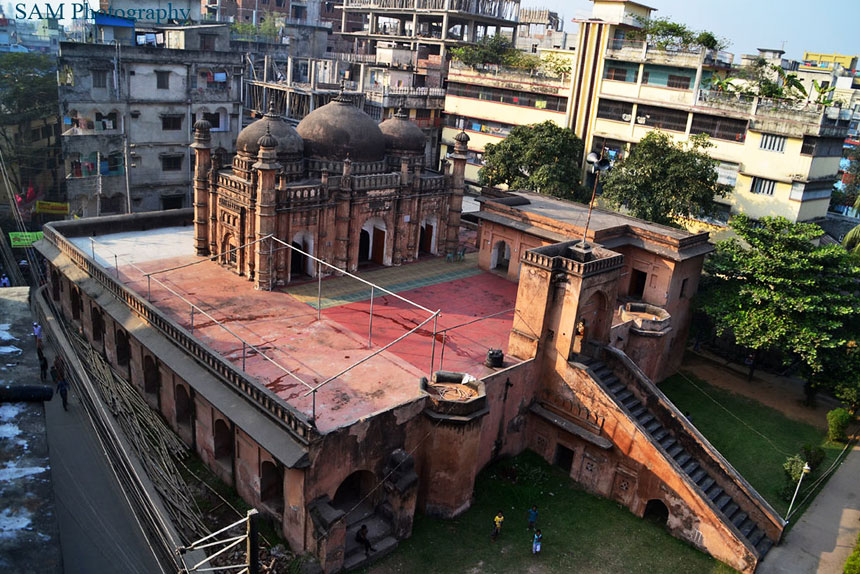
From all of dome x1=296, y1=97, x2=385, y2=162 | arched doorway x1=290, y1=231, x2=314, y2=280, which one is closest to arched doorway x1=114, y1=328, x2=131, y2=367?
arched doorway x1=290, y1=231, x2=314, y2=280

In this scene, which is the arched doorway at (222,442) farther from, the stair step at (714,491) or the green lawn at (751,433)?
the green lawn at (751,433)

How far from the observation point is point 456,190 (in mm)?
36875

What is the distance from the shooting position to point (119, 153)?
151ft

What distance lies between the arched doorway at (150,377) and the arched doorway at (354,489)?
875cm

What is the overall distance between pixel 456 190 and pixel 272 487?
20257 millimetres

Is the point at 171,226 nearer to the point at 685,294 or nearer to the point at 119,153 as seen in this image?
the point at 119,153

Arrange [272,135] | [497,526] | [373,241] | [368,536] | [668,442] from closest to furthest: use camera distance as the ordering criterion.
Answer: [368,536] < [497,526] < [668,442] < [272,135] < [373,241]

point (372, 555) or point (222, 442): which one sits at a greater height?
point (222, 442)

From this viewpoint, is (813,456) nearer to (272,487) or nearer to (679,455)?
(679,455)

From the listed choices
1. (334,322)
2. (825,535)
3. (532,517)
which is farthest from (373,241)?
(825,535)

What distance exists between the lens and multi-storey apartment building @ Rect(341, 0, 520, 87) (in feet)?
236

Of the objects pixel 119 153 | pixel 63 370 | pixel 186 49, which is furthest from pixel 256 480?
pixel 186 49

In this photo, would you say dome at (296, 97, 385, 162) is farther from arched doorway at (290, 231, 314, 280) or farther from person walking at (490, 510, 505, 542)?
person walking at (490, 510, 505, 542)

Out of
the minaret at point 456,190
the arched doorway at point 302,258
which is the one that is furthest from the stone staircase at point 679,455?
the arched doorway at point 302,258
